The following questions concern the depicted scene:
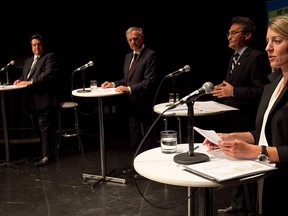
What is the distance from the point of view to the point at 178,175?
1767mm

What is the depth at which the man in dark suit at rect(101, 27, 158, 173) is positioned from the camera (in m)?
4.18

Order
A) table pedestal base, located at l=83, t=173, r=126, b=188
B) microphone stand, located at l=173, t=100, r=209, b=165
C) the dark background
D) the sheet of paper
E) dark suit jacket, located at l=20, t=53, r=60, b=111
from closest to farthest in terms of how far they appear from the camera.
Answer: microphone stand, located at l=173, t=100, r=209, b=165
the sheet of paper
table pedestal base, located at l=83, t=173, r=126, b=188
dark suit jacket, located at l=20, t=53, r=60, b=111
the dark background

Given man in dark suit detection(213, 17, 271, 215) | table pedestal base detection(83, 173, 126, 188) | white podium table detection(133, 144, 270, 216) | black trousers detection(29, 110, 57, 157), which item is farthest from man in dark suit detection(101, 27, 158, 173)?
white podium table detection(133, 144, 270, 216)

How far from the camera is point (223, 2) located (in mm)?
6125

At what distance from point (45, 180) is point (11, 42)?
2635 mm

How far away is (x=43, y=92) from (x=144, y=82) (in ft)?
4.85

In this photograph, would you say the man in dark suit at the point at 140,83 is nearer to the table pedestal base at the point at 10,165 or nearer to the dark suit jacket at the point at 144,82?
the dark suit jacket at the point at 144,82

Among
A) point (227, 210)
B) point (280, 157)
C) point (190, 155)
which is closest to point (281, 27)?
point (280, 157)

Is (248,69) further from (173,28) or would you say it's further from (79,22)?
(79,22)

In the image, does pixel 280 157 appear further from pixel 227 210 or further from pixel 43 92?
pixel 43 92

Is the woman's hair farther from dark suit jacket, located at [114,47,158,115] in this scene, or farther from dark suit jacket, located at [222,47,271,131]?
dark suit jacket, located at [114,47,158,115]

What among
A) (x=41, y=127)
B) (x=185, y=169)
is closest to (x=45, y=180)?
(x=41, y=127)

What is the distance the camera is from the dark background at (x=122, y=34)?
→ 20.0ft

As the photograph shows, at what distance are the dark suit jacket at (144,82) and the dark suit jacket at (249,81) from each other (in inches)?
46.7
